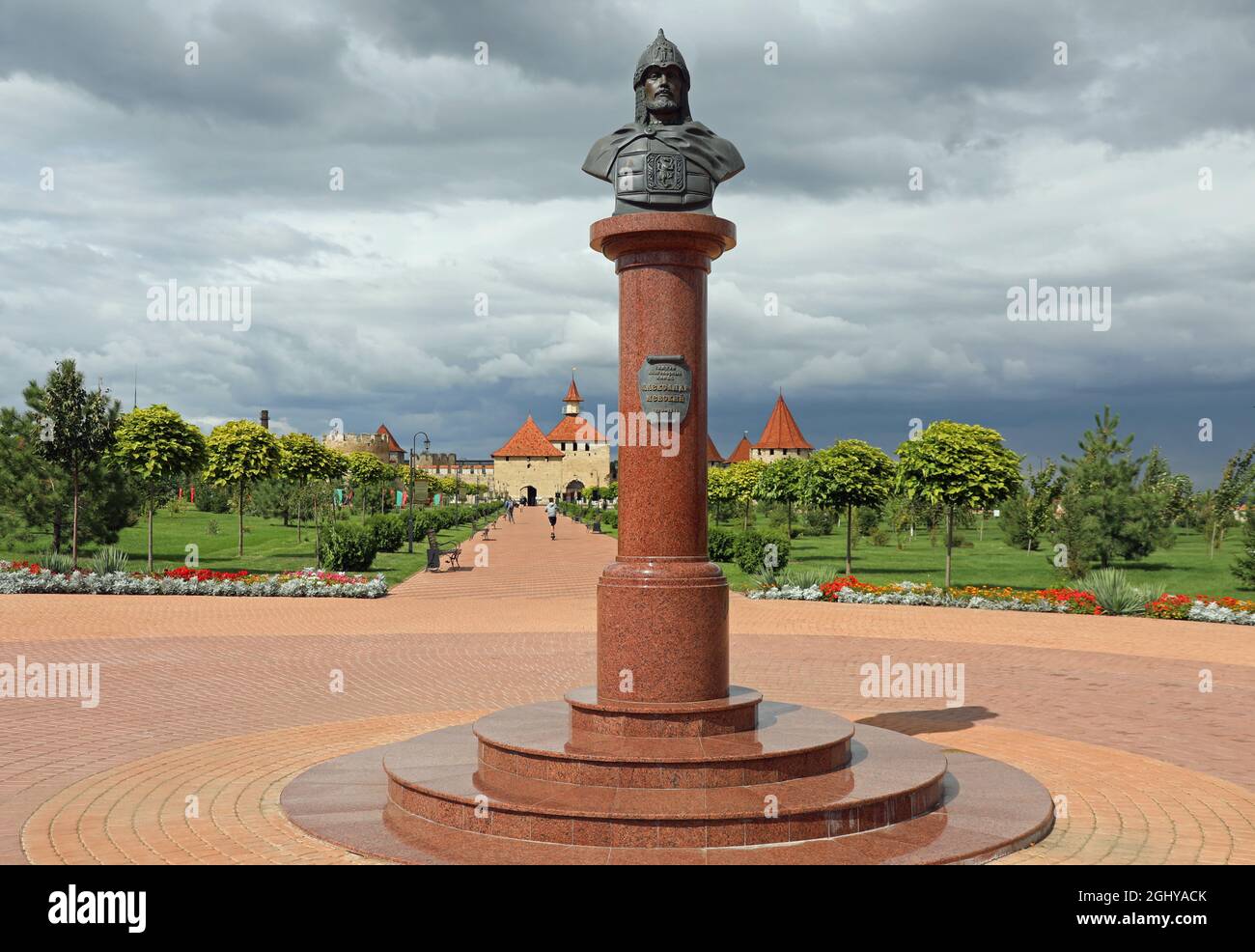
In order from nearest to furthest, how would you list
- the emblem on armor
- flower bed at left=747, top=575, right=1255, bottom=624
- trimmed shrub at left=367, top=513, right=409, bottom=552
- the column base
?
the column base → the emblem on armor → flower bed at left=747, top=575, right=1255, bottom=624 → trimmed shrub at left=367, top=513, right=409, bottom=552

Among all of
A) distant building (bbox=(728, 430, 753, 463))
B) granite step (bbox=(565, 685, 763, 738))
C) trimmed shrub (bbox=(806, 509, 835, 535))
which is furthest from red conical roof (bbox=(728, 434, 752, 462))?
granite step (bbox=(565, 685, 763, 738))

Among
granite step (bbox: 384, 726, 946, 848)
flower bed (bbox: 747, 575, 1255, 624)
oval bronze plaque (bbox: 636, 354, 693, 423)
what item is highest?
oval bronze plaque (bbox: 636, 354, 693, 423)

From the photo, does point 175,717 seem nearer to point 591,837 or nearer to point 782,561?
point 591,837

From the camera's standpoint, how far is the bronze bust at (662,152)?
6.82 meters

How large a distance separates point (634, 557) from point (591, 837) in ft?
6.26

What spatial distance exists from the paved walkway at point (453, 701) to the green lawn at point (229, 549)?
7.45 metres

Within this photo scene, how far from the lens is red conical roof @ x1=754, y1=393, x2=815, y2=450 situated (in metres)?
104

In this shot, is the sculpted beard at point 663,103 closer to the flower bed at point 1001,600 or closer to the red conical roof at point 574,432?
the flower bed at point 1001,600

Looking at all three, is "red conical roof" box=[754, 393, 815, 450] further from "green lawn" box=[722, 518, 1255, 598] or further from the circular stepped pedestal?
the circular stepped pedestal

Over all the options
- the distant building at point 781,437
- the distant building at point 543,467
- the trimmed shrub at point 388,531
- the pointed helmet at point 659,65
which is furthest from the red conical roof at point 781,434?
the pointed helmet at point 659,65

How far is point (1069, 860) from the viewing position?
5277 millimetres

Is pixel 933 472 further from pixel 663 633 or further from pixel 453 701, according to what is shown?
pixel 663 633

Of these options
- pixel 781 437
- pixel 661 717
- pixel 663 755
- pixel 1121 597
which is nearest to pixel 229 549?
pixel 1121 597

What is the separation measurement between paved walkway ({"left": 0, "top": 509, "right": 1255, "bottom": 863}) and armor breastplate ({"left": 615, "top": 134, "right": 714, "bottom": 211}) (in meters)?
4.47
